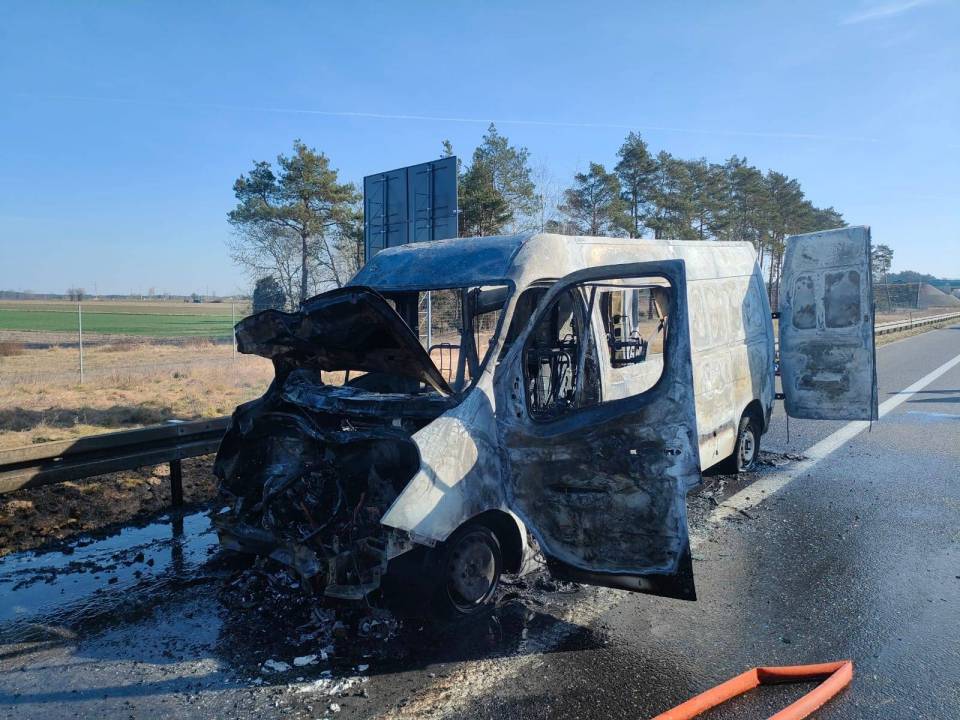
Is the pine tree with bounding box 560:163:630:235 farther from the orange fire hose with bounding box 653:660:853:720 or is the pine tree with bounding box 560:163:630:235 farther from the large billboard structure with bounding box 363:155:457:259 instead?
the orange fire hose with bounding box 653:660:853:720

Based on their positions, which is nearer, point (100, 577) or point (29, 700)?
point (29, 700)

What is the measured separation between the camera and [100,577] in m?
4.68

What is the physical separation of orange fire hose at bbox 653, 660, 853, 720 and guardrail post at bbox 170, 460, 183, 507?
4.85m

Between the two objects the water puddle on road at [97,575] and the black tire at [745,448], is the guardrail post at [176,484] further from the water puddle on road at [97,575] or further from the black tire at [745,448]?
the black tire at [745,448]

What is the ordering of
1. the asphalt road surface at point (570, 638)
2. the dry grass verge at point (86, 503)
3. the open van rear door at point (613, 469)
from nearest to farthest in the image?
the asphalt road surface at point (570, 638) → the open van rear door at point (613, 469) → the dry grass verge at point (86, 503)

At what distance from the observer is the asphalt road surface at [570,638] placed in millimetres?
3182

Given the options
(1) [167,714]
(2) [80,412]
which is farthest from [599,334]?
(2) [80,412]

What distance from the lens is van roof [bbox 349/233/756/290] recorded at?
4.92 m

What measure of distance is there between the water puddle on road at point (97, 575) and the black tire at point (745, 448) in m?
4.94

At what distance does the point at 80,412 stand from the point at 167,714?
350 inches

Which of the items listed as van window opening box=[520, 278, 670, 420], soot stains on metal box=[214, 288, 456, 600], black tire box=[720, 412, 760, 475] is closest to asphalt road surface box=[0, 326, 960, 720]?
soot stains on metal box=[214, 288, 456, 600]

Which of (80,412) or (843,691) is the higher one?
(80,412)

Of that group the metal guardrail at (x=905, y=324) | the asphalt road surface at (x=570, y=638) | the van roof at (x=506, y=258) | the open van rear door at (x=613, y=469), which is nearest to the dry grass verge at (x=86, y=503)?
the asphalt road surface at (x=570, y=638)

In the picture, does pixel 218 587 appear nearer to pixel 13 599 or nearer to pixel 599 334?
pixel 13 599
